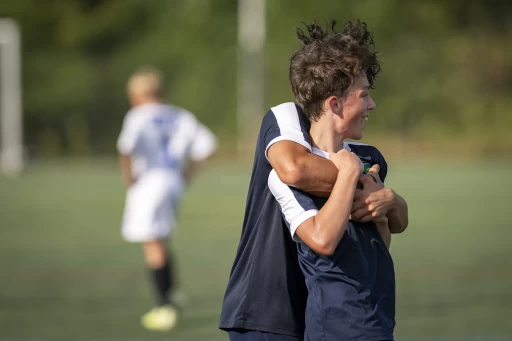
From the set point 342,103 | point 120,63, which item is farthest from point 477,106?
point 342,103

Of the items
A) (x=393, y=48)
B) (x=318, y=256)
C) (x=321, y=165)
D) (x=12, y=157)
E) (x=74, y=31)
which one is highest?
(x=74, y=31)

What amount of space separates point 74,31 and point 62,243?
23398mm

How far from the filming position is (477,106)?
98.7ft

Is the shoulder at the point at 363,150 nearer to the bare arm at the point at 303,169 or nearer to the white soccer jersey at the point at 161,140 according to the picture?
the bare arm at the point at 303,169

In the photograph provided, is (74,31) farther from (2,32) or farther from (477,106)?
(477,106)

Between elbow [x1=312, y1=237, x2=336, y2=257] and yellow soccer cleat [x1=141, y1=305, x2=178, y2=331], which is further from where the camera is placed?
yellow soccer cleat [x1=141, y1=305, x2=178, y2=331]

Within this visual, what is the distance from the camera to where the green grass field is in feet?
24.2

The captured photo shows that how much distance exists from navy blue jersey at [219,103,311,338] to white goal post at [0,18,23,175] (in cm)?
2440

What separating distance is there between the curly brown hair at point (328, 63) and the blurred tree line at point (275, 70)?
25.5m

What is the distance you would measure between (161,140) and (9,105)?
20.3 m

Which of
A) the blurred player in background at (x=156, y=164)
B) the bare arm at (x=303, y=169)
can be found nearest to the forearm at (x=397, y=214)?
the bare arm at (x=303, y=169)

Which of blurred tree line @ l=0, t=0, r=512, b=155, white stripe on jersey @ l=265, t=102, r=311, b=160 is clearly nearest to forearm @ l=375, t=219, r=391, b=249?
white stripe on jersey @ l=265, t=102, r=311, b=160

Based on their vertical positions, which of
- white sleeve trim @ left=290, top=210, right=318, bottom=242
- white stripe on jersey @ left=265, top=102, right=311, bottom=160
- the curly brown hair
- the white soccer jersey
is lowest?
white sleeve trim @ left=290, top=210, right=318, bottom=242

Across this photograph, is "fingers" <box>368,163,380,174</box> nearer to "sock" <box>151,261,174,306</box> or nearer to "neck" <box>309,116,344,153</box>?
"neck" <box>309,116,344,153</box>
